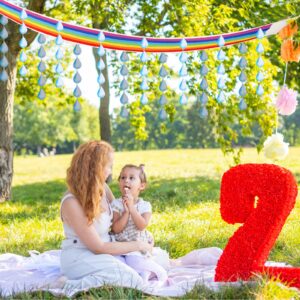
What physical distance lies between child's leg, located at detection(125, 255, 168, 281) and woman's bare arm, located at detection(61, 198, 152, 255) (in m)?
0.19

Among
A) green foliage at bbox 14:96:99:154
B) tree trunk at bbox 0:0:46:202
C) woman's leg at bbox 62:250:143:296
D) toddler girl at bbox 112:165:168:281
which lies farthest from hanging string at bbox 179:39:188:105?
green foliage at bbox 14:96:99:154

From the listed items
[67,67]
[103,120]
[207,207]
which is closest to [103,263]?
[207,207]

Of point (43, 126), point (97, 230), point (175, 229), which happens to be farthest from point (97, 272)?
point (43, 126)

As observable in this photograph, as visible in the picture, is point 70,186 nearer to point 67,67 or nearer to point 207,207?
point 207,207

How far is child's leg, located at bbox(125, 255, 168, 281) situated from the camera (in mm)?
3658

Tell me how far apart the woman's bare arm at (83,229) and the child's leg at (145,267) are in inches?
7.5

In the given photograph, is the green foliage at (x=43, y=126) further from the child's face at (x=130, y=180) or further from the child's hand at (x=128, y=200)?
the child's hand at (x=128, y=200)

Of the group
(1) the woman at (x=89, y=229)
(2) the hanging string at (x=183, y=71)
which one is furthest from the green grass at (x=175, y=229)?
(2) the hanging string at (x=183, y=71)

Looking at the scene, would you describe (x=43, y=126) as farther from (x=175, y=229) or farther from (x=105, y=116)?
(x=175, y=229)

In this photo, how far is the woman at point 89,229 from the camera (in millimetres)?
3383

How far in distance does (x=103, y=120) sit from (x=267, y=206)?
6.92 metres

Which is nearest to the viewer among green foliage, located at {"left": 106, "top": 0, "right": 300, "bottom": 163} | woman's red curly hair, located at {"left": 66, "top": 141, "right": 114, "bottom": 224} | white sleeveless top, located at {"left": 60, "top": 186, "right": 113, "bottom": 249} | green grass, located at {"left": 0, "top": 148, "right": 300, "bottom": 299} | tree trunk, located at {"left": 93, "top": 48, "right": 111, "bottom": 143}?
green grass, located at {"left": 0, "top": 148, "right": 300, "bottom": 299}

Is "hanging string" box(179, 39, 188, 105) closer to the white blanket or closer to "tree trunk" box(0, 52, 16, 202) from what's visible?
the white blanket

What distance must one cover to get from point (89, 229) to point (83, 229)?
4 centimetres
